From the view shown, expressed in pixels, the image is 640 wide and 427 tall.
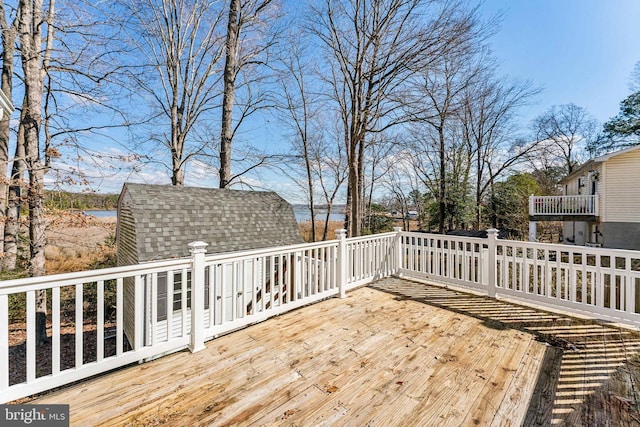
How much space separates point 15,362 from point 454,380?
28.0 feet

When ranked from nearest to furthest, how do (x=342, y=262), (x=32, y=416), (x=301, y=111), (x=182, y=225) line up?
(x=32, y=416) < (x=342, y=262) < (x=182, y=225) < (x=301, y=111)

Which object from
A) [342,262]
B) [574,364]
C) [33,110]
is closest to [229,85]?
[33,110]

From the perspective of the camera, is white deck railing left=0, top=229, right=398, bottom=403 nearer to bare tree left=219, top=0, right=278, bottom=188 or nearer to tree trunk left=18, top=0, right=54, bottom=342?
tree trunk left=18, top=0, right=54, bottom=342

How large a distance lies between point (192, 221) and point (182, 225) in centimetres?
25

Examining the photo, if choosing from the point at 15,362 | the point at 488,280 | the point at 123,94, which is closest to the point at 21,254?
the point at 15,362

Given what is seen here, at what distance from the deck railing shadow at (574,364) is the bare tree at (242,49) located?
6.91 meters

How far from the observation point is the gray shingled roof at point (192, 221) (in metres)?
5.40

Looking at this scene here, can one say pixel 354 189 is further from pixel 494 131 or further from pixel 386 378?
pixel 494 131

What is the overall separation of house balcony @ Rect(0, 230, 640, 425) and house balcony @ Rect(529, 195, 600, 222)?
11.0m

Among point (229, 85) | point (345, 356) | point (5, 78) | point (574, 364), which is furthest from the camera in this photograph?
point (229, 85)

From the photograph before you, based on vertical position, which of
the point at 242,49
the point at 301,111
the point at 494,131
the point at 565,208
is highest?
the point at 242,49

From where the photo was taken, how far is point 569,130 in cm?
1775

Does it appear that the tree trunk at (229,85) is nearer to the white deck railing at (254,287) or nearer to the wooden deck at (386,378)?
the white deck railing at (254,287)

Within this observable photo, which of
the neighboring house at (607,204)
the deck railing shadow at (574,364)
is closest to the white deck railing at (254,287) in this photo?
the deck railing shadow at (574,364)
